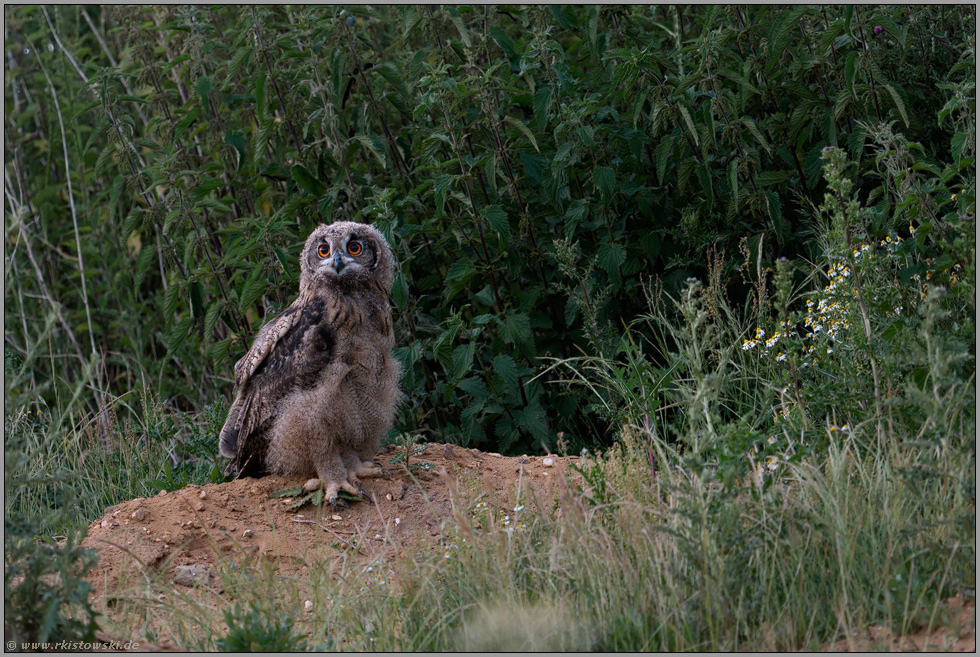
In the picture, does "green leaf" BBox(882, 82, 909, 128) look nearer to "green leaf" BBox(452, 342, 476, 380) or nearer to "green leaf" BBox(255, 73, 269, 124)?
"green leaf" BBox(452, 342, 476, 380)

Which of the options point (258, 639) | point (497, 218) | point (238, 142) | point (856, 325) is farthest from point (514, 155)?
point (258, 639)

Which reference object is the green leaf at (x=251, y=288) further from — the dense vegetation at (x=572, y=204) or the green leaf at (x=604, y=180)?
the green leaf at (x=604, y=180)

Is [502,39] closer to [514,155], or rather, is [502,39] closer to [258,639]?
[514,155]

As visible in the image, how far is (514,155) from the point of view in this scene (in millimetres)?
5609

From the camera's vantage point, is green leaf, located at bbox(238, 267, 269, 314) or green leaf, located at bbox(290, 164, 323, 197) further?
green leaf, located at bbox(290, 164, 323, 197)

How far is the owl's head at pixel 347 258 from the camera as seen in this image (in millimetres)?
4637

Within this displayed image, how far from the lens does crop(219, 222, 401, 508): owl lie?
15.0 ft

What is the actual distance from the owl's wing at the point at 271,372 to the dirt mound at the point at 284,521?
218 millimetres

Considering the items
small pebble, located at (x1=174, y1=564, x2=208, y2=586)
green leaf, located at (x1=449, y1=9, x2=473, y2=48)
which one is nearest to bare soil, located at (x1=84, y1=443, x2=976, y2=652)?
small pebble, located at (x1=174, y1=564, x2=208, y2=586)

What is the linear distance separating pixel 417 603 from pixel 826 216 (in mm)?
3485

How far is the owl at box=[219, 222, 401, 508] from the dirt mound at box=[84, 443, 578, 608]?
156 mm

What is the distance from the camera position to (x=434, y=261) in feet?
19.1

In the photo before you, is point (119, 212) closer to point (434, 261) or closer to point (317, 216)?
point (317, 216)

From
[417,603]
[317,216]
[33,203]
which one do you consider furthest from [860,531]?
[33,203]
